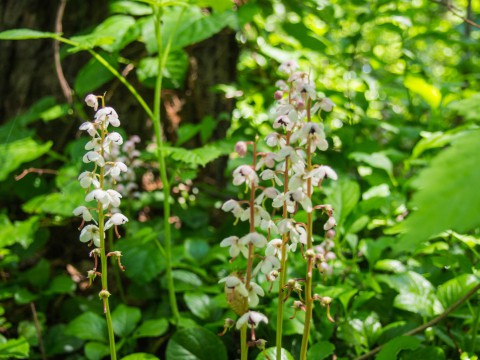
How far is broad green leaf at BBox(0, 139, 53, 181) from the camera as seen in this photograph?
76.7 inches

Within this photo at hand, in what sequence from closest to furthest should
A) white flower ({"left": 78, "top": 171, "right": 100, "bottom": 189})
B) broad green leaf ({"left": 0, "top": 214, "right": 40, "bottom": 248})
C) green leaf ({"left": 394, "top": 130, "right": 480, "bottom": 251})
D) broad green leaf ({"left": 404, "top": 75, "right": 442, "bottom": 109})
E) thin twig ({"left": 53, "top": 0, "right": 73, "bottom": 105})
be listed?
green leaf ({"left": 394, "top": 130, "right": 480, "bottom": 251}) < white flower ({"left": 78, "top": 171, "right": 100, "bottom": 189}) < broad green leaf ({"left": 0, "top": 214, "right": 40, "bottom": 248}) < broad green leaf ({"left": 404, "top": 75, "right": 442, "bottom": 109}) < thin twig ({"left": 53, "top": 0, "right": 73, "bottom": 105})

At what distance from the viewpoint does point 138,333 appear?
1540 mm

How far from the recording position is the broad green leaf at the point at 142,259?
1746 millimetres

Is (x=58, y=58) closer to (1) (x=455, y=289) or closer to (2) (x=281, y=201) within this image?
(2) (x=281, y=201)

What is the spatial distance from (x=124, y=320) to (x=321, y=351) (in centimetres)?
66

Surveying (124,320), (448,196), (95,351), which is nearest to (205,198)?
(124,320)

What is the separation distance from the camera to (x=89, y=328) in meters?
1.52

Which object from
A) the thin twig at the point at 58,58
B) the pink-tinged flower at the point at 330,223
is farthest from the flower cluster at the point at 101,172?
the thin twig at the point at 58,58

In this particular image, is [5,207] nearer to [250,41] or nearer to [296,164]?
[250,41]

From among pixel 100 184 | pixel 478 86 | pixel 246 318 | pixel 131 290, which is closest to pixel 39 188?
pixel 131 290

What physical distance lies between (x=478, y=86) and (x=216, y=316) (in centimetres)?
312

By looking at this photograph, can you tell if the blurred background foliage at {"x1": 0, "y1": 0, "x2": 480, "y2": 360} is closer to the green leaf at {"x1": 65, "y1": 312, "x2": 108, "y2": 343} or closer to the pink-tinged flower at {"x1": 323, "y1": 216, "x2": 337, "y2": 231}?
the green leaf at {"x1": 65, "y1": 312, "x2": 108, "y2": 343}

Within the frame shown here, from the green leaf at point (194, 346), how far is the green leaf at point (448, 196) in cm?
91

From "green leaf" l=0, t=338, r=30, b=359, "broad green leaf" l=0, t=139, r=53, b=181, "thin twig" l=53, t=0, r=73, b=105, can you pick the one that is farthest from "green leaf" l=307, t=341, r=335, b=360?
"thin twig" l=53, t=0, r=73, b=105
